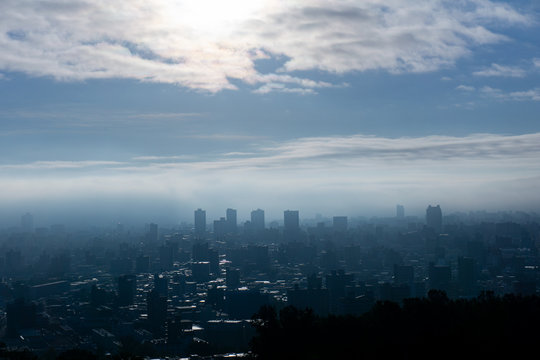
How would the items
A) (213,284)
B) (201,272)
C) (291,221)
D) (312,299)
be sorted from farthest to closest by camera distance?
(291,221) < (201,272) < (213,284) < (312,299)

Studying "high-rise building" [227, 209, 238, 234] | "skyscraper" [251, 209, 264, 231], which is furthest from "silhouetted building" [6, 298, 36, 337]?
"skyscraper" [251, 209, 264, 231]

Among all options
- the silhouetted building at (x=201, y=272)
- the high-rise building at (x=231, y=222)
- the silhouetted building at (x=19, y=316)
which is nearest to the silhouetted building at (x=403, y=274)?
the silhouetted building at (x=201, y=272)

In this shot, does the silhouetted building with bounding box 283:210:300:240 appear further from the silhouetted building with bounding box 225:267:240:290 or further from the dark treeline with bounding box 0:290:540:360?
the dark treeline with bounding box 0:290:540:360

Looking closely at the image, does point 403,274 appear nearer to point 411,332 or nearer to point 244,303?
point 244,303

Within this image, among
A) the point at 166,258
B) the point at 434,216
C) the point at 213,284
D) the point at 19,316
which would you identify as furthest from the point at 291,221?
the point at 19,316

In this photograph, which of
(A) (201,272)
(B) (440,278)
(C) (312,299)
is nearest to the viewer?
(C) (312,299)

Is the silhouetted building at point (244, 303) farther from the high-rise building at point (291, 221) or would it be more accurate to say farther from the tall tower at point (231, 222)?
the tall tower at point (231, 222)

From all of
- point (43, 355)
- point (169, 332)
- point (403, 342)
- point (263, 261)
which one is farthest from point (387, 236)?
point (403, 342)
